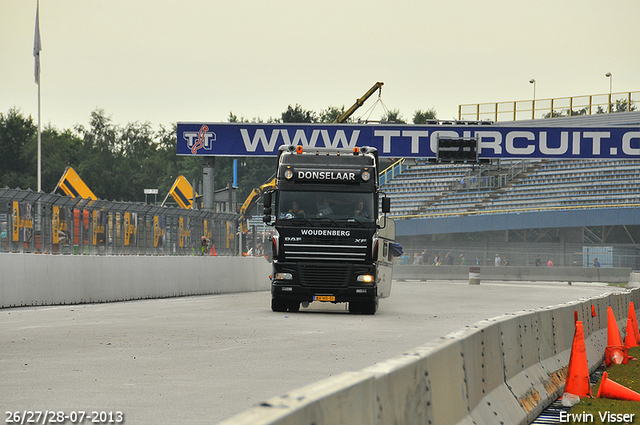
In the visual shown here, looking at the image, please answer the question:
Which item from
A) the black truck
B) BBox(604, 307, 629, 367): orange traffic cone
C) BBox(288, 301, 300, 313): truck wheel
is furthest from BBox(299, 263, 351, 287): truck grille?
BBox(604, 307, 629, 367): orange traffic cone

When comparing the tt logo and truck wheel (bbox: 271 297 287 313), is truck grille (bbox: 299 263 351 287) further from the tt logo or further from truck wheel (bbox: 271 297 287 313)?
the tt logo

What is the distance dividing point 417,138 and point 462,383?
1269 inches

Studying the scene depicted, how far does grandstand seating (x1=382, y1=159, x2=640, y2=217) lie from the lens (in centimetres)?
6019

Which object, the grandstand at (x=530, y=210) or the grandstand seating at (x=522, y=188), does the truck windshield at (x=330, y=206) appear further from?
the grandstand seating at (x=522, y=188)

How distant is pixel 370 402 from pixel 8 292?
16155 millimetres

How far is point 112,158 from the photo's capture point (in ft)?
369

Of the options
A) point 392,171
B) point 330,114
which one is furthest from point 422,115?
point 392,171

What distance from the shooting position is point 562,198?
A: 60.9 meters

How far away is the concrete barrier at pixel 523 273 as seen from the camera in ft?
168

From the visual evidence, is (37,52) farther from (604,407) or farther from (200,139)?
(604,407)

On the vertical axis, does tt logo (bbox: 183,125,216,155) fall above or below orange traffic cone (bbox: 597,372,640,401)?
above

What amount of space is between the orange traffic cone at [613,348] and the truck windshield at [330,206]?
21.5ft

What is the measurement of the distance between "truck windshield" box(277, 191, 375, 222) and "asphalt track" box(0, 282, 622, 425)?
201 cm

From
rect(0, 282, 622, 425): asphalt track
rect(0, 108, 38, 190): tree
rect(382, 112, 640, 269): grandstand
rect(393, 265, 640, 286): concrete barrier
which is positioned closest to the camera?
rect(0, 282, 622, 425): asphalt track
